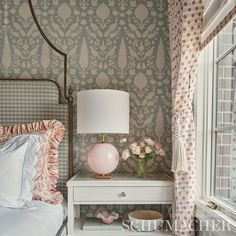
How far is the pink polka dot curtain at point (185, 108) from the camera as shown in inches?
71.0

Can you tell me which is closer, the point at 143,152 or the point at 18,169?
the point at 18,169

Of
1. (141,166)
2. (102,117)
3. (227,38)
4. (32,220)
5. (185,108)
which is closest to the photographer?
(32,220)

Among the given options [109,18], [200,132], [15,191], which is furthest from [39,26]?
[200,132]

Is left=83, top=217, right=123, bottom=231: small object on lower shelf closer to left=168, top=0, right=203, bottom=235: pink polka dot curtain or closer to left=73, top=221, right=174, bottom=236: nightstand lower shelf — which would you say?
left=73, top=221, right=174, bottom=236: nightstand lower shelf

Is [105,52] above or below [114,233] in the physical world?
above

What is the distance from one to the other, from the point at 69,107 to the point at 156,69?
0.79m

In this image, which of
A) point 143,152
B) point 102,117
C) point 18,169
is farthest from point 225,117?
point 18,169

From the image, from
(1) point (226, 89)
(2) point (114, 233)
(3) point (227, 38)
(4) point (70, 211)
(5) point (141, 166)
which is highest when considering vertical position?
(3) point (227, 38)

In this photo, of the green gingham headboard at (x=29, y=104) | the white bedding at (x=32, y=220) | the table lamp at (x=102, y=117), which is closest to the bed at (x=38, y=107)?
the green gingham headboard at (x=29, y=104)

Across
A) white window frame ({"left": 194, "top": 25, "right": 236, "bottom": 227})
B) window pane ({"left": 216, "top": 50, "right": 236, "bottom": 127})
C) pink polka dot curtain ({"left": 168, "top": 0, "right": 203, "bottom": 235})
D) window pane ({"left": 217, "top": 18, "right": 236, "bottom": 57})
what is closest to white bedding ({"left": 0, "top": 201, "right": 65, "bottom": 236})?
pink polka dot curtain ({"left": 168, "top": 0, "right": 203, "bottom": 235})

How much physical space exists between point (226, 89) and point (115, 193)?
1.00m

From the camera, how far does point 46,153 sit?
2.05 meters

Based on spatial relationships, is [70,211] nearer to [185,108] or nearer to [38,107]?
[38,107]

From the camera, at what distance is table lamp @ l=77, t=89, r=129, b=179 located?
2004 mm
